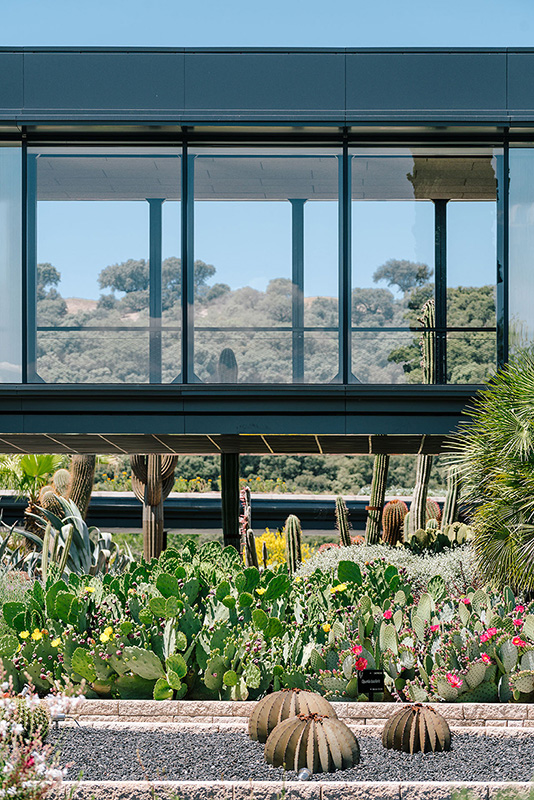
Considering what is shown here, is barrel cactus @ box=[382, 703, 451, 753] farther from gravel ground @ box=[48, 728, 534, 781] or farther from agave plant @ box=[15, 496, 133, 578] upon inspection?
agave plant @ box=[15, 496, 133, 578]

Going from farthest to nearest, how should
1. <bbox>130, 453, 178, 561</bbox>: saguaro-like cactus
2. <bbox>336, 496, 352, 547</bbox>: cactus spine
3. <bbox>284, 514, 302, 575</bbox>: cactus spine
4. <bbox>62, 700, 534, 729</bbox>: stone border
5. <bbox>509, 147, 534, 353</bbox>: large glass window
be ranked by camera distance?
<bbox>130, 453, 178, 561</bbox>: saguaro-like cactus → <bbox>336, 496, 352, 547</bbox>: cactus spine → <bbox>284, 514, 302, 575</bbox>: cactus spine → <bbox>509, 147, 534, 353</bbox>: large glass window → <bbox>62, 700, 534, 729</bbox>: stone border

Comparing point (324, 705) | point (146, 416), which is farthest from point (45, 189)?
point (324, 705)

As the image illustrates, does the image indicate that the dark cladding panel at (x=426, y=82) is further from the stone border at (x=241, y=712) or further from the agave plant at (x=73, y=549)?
the stone border at (x=241, y=712)

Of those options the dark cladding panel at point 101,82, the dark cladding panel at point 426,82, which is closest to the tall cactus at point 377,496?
the dark cladding panel at point 426,82

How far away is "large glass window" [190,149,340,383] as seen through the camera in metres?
9.63

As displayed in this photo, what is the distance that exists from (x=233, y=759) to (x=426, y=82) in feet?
25.6

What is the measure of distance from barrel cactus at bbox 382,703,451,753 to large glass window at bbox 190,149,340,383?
5.31 m

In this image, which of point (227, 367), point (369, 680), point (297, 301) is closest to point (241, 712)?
point (369, 680)

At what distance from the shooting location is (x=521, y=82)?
966 cm

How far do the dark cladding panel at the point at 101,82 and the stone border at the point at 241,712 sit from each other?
672cm

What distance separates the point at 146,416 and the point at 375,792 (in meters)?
6.12

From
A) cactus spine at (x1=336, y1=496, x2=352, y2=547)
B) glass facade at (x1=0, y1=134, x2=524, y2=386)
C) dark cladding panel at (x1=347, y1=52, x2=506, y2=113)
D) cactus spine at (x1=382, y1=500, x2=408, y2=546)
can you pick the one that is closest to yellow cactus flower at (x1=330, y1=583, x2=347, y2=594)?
glass facade at (x1=0, y1=134, x2=524, y2=386)

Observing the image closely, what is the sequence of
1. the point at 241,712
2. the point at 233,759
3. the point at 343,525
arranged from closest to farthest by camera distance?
1. the point at 233,759
2. the point at 241,712
3. the point at 343,525

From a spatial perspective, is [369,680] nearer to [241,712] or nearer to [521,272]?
[241,712]
